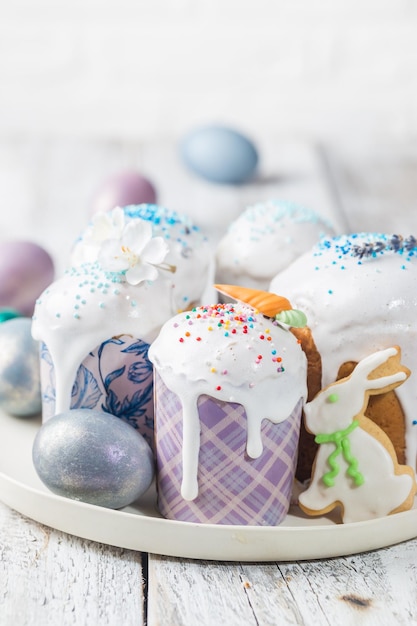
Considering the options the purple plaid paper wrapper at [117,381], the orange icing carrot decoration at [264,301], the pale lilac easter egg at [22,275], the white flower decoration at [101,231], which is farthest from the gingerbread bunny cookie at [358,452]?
the pale lilac easter egg at [22,275]

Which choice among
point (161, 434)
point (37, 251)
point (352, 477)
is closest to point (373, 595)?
point (352, 477)

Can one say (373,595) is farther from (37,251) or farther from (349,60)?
(349,60)

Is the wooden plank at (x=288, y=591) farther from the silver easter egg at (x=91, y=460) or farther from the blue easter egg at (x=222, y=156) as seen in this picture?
the blue easter egg at (x=222, y=156)

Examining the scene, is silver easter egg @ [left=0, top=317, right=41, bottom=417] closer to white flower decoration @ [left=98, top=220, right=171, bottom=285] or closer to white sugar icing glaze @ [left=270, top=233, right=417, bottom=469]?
white flower decoration @ [left=98, top=220, right=171, bottom=285]

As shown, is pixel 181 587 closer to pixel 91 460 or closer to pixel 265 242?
pixel 91 460

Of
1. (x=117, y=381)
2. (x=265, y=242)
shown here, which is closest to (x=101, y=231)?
(x=117, y=381)

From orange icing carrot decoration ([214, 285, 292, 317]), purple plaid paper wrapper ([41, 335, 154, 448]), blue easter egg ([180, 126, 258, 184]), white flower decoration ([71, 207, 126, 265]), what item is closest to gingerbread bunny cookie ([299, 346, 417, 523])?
orange icing carrot decoration ([214, 285, 292, 317])

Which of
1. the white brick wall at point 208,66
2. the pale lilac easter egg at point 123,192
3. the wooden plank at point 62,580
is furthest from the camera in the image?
the white brick wall at point 208,66
